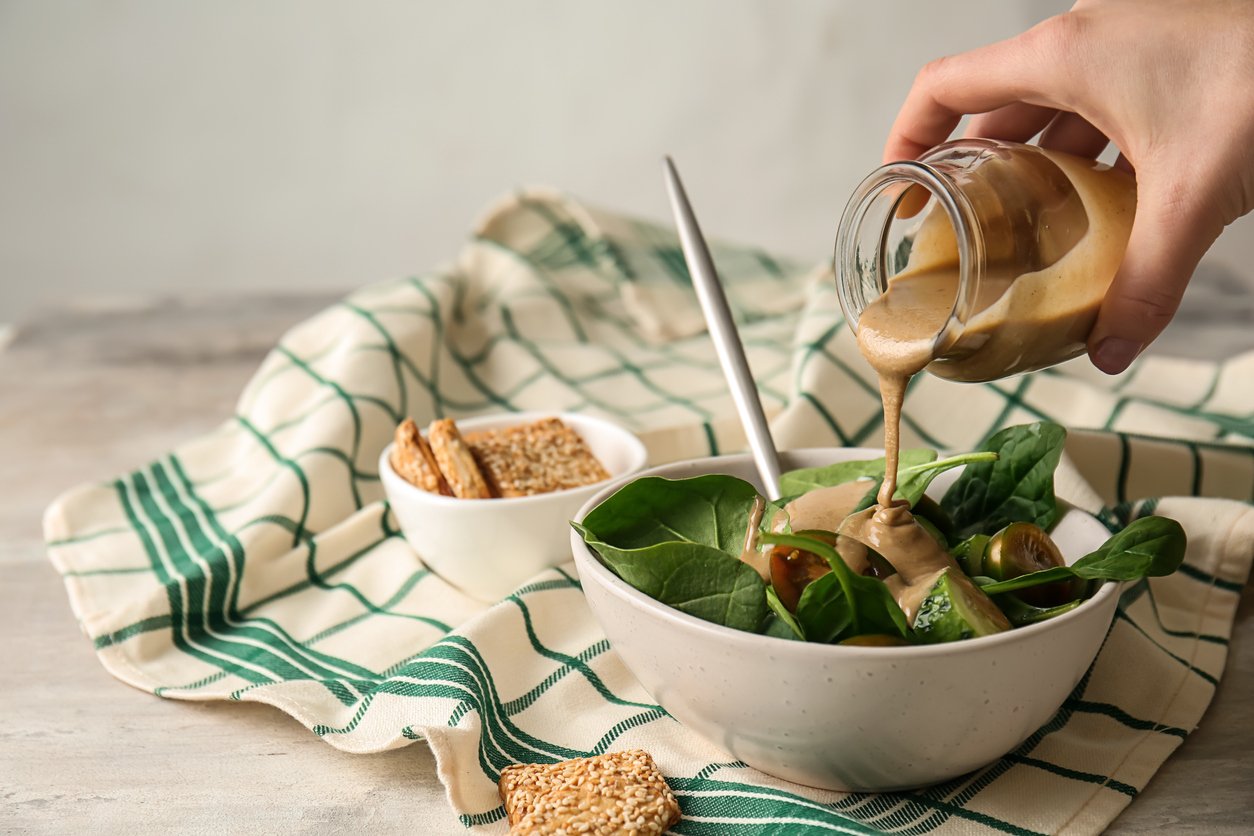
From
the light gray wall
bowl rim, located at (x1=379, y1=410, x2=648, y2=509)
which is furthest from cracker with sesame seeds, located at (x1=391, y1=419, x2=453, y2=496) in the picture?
the light gray wall

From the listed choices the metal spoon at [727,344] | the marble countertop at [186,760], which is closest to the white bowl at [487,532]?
the metal spoon at [727,344]

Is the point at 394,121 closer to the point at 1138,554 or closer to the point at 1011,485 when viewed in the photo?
the point at 1011,485

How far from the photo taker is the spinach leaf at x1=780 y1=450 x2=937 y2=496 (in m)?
0.98

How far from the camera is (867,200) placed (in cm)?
93

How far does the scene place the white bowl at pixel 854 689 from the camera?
0.71m

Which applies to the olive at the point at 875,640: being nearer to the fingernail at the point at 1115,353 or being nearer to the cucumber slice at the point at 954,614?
the cucumber slice at the point at 954,614

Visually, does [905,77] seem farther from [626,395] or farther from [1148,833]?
[1148,833]

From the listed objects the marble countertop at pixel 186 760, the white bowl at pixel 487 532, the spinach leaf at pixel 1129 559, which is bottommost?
the marble countertop at pixel 186 760

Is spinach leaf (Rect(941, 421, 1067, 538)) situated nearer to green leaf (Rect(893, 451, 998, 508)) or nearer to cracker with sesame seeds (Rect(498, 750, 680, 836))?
green leaf (Rect(893, 451, 998, 508))

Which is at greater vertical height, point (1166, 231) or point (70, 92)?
point (1166, 231)

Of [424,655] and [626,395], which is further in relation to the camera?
[626,395]

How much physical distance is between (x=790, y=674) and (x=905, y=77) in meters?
3.20

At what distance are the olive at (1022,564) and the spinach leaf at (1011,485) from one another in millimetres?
99

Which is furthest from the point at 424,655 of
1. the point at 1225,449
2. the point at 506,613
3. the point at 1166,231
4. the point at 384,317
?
the point at 1225,449
